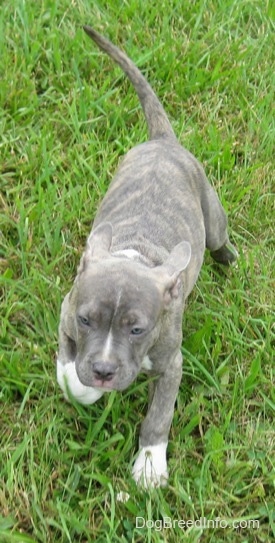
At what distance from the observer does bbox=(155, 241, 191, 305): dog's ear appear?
12.1ft

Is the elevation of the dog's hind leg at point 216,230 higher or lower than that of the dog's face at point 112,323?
lower

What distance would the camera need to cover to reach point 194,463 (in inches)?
162

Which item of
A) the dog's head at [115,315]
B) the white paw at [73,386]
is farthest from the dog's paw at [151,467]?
the dog's head at [115,315]

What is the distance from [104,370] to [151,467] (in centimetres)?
75

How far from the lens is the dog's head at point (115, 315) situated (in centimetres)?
342

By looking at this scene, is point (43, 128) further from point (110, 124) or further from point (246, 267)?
point (246, 267)

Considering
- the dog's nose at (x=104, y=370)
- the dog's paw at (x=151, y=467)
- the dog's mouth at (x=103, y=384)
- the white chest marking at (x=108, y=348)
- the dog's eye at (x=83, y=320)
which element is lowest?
the dog's paw at (x=151, y=467)

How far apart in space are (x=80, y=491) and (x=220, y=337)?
114 centimetres

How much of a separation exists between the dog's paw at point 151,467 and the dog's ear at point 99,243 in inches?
35.7

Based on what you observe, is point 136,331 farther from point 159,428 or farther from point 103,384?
point 159,428

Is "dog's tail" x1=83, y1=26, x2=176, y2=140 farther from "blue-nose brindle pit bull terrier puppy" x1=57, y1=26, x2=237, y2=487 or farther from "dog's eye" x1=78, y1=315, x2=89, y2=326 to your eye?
"dog's eye" x1=78, y1=315, x2=89, y2=326

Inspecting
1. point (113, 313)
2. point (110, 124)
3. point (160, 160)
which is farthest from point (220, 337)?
point (110, 124)

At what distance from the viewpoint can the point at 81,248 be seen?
4.90 m

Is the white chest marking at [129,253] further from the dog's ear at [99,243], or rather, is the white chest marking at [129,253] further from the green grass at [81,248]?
the green grass at [81,248]
